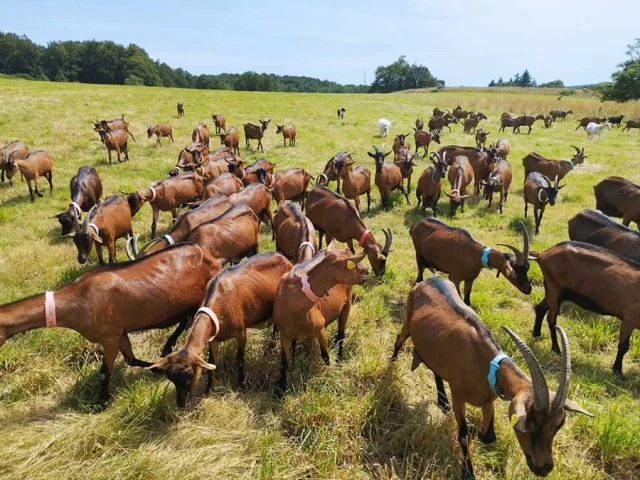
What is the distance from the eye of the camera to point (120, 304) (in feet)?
16.0

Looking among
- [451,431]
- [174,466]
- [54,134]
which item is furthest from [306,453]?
[54,134]

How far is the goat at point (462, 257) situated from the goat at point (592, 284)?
361 mm

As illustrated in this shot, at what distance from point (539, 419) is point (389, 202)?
9706 millimetres

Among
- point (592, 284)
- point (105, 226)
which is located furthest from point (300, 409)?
point (105, 226)

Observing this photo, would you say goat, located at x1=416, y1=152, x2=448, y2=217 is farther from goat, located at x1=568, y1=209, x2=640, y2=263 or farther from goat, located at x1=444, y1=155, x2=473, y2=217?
goat, located at x1=568, y1=209, x2=640, y2=263

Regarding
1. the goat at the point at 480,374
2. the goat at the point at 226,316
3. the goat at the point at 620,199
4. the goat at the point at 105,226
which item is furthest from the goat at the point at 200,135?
→ the goat at the point at 480,374

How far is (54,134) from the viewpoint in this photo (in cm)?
1953

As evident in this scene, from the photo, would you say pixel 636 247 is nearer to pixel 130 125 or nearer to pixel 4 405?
pixel 4 405

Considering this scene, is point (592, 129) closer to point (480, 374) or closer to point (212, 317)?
point (480, 374)

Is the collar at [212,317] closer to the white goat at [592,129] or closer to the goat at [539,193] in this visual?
the goat at [539,193]

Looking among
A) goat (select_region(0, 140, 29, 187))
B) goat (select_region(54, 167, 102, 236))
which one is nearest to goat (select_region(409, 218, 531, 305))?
goat (select_region(54, 167, 102, 236))

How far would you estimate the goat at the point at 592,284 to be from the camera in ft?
17.8

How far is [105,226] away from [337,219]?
4.45 meters

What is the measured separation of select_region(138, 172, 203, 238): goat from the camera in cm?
1002
